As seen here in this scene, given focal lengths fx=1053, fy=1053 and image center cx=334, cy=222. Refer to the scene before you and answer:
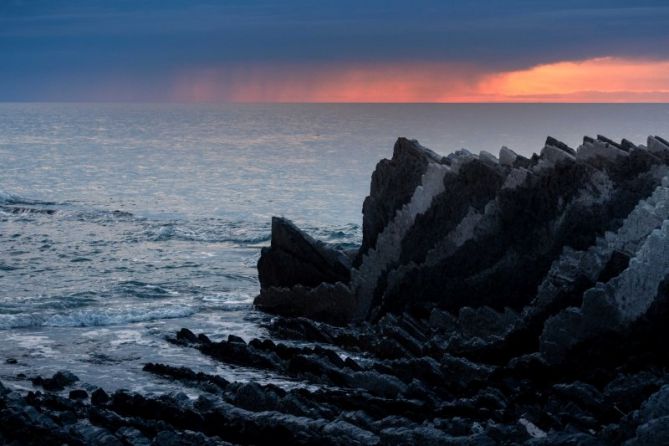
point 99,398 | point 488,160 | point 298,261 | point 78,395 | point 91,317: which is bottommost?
point 91,317

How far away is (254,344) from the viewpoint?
73.3ft

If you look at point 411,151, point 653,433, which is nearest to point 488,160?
point 411,151

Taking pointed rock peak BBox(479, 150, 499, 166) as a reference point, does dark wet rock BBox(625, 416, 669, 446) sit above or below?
below

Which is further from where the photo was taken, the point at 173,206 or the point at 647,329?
the point at 173,206

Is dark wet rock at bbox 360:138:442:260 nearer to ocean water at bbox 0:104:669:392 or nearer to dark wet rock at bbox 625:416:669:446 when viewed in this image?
ocean water at bbox 0:104:669:392

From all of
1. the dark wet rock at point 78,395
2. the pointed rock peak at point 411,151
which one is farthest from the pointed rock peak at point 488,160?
the dark wet rock at point 78,395

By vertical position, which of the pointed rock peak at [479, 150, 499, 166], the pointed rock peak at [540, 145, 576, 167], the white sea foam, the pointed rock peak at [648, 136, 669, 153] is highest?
the pointed rock peak at [648, 136, 669, 153]

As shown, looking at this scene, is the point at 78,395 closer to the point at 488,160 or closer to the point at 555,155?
the point at 555,155

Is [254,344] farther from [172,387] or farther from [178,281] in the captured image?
[178,281]

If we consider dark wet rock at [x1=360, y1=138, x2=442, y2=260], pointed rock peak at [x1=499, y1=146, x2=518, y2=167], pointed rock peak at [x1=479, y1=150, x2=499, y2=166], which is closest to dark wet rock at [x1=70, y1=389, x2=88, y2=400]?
dark wet rock at [x1=360, y1=138, x2=442, y2=260]

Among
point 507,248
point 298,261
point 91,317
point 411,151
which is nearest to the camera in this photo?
point 507,248

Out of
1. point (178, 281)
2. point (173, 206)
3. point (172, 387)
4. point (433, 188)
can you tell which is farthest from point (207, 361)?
point (173, 206)

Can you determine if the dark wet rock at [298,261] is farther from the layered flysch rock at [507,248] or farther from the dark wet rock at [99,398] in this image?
the dark wet rock at [99,398]

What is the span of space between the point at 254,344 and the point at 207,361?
1.06 metres
